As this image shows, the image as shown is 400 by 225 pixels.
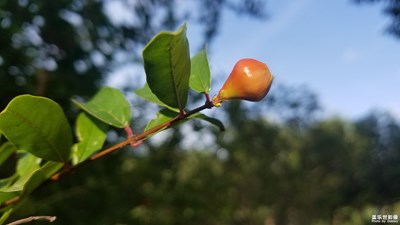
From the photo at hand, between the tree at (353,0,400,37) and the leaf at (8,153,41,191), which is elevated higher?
the tree at (353,0,400,37)

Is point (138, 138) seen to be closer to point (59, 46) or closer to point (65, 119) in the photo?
point (65, 119)

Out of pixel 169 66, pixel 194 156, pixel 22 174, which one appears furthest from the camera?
pixel 194 156

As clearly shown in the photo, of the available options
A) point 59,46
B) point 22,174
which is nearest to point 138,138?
point 22,174

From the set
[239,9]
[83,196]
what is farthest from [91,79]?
[239,9]

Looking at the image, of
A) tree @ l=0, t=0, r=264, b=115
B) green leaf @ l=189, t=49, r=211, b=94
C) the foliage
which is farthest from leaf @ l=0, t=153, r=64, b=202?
tree @ l=0, t=0, r=264, b=115

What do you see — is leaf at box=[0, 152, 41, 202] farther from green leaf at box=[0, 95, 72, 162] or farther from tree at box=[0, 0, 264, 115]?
tree at box=[0, 0, 264, 115]

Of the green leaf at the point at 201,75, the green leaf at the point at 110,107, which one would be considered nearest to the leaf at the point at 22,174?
the green leaf at the point at 110,107

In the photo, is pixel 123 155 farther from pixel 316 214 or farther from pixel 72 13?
pixel 316 214
